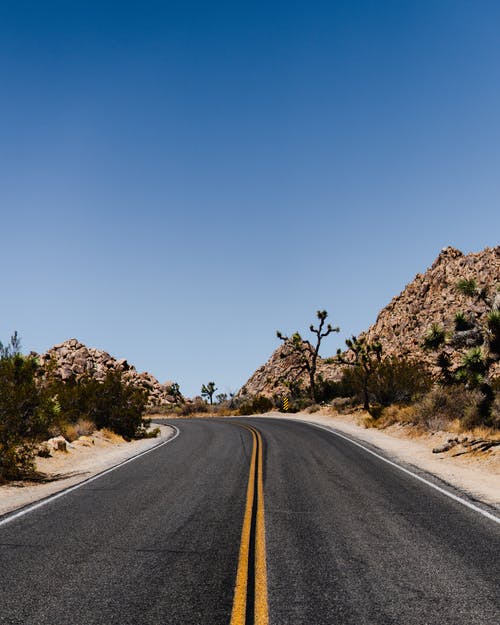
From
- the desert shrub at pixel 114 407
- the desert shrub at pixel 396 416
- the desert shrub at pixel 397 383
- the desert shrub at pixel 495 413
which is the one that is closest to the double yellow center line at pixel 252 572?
the desert shrub at pixel 495 413

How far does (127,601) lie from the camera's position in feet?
16.0

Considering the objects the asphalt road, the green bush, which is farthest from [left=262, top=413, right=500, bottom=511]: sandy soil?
the asphalt road

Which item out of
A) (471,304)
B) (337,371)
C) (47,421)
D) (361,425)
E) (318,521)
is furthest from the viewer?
(337,371)

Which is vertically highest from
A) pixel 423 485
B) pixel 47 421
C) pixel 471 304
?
pixel 471 304

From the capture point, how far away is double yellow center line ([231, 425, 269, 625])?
4.52m

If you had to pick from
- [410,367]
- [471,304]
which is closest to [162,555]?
[410,367]

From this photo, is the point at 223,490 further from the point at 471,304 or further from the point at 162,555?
the point at 471,304

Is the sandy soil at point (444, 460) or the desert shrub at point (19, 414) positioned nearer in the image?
the sandy soil at point (444, 460)

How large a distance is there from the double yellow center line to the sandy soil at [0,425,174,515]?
189 inches

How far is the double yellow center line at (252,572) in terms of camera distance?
14.8 feet

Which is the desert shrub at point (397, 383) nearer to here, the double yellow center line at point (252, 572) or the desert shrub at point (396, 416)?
the desert shrub at point (396, 416)

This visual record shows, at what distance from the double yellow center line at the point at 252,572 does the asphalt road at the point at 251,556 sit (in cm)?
5

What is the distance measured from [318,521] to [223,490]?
334cm

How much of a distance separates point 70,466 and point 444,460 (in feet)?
42.4
